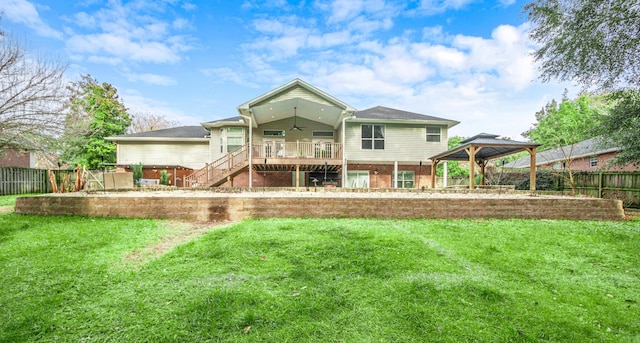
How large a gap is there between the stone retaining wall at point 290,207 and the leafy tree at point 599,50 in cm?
410

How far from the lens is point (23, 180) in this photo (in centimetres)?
1302

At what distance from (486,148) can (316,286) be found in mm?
12984

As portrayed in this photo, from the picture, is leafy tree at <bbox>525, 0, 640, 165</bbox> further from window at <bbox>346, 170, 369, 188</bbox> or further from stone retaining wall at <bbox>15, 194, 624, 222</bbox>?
window at <bbox>346, 170, 369, 188</bbox>

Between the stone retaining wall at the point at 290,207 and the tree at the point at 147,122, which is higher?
the tree at the point at 147,122

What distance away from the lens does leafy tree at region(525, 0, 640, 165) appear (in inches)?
291

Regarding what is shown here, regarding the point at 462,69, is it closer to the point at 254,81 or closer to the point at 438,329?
the point at 254,81

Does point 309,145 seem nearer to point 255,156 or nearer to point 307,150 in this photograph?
point 307,150

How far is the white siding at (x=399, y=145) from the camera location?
14922 mm

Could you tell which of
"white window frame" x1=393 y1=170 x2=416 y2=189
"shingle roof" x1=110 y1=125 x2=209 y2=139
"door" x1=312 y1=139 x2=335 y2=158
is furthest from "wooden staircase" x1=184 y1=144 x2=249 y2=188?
"white window frame" x1=393 y1=170 x2=416 y2=189

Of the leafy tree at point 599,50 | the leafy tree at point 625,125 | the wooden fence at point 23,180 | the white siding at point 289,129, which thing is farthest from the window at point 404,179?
the wooden fence at point 23,180

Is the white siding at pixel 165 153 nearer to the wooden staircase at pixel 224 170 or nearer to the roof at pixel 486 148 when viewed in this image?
the wooden staircase at pixel 224 170

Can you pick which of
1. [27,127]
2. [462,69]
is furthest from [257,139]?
[462,69]

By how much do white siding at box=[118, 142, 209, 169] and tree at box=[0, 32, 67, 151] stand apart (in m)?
6.75

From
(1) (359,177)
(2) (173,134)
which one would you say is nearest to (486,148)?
(1) (359,177)
